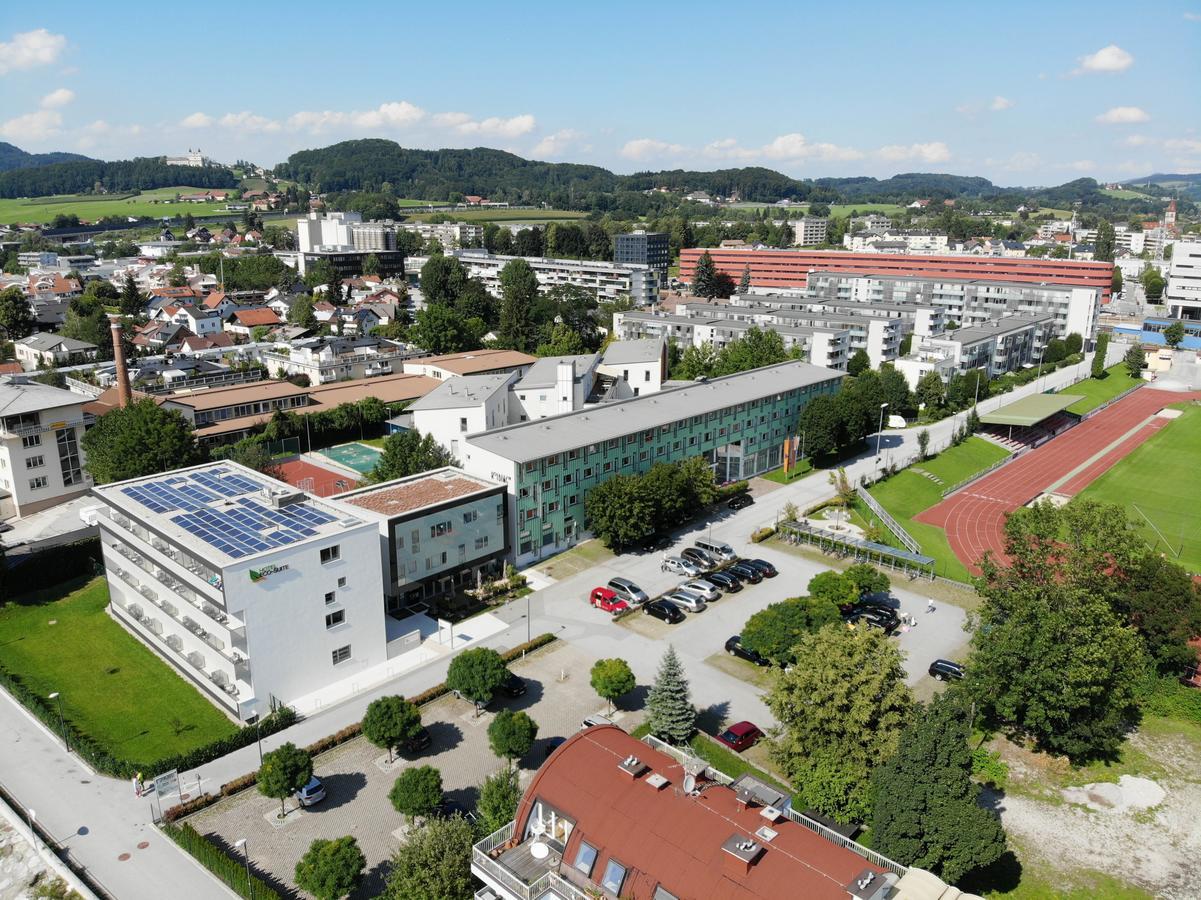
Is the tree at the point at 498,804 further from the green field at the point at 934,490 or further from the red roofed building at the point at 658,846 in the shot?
the green field at the point at 934,490

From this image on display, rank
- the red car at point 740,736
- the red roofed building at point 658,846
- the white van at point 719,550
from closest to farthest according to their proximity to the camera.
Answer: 1. the red roofed building at point 658,846
2. the red car at point 740,736
3. the white van at point 719,550

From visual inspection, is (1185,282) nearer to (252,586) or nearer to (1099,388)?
(1099,388)

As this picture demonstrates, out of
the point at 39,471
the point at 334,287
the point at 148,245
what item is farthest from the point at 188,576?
the point at 148,245

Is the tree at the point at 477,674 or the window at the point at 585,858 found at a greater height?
the window at the point at 585,858

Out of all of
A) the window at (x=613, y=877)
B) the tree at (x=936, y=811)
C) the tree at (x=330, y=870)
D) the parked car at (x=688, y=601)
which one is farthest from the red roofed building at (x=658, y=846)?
the parked car at (x=688, y=601)

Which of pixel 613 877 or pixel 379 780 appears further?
pixel 379 780

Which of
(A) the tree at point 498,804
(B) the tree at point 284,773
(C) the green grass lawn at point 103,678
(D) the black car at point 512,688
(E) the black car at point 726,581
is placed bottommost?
(C) the green grass lawn at point 103,678

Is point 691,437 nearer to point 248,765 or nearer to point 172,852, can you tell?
point 248,765

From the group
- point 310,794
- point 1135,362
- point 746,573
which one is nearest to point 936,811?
point 310,794
